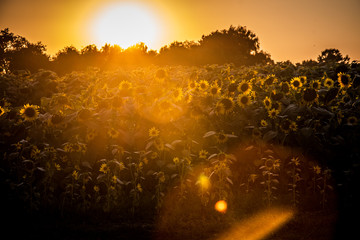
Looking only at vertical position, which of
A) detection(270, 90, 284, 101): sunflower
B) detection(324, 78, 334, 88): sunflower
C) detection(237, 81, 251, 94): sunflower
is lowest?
detection(270, 90, 284, 101): sunflower

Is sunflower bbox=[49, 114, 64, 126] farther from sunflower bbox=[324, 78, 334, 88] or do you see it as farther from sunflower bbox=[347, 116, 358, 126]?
sunflower bbox=[324, 78, 334, 88]

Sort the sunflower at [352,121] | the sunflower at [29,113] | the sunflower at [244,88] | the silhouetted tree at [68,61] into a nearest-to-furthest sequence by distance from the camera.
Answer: the sunflower at [352,121] < the sunflower at [29,113] < the sunflower at [244,88] < the silhouetted tree at [68,61]

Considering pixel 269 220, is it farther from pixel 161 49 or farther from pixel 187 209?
pixel 161 49

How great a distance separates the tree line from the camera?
113 ft

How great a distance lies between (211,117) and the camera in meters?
3.88

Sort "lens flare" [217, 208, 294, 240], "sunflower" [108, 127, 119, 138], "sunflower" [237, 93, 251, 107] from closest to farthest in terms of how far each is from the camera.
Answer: "lens flare" [217, 208, 294, 240]
"sunflower" [108, 127, 119, 138]
"sunflower" [237, 93, 251, 107]

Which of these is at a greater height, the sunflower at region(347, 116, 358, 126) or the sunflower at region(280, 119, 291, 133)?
the sunflower at region(347, 116, 358, 126)

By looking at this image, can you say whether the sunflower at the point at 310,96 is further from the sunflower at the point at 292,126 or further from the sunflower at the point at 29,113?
the sunflower at the point at 29,113

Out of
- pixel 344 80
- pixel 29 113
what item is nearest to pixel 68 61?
pixel 29 113

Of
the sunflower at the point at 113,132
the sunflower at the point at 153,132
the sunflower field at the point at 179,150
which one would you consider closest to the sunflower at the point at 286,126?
the sunflower field at the point at 179,150

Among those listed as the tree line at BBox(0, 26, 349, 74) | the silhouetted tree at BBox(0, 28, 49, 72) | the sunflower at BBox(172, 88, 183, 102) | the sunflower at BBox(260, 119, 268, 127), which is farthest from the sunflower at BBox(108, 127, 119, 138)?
the silhouetted tree at BBox(0, 28, 49, 72)

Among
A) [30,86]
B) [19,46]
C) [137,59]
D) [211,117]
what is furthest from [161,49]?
[211,117]

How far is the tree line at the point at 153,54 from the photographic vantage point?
113ft

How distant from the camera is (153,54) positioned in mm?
39938
